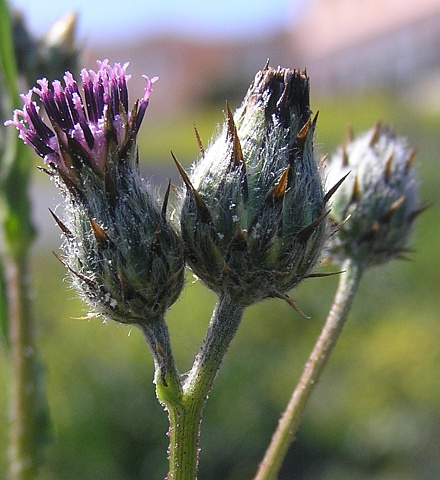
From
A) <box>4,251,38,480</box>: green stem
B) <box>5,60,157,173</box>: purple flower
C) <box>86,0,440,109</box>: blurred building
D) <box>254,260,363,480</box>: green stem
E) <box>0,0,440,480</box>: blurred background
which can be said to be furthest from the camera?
<box>86,0,440,109</box>: blurred building

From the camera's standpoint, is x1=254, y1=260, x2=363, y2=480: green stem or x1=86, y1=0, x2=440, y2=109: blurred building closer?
x1=254, y1=260, x2=363, y2=480: green stem

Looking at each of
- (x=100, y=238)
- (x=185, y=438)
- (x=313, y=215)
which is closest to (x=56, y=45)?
(x=100, y=238)

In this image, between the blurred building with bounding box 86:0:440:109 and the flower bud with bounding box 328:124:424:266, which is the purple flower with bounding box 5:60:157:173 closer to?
the flower bud with bounding box 328:124:424:266

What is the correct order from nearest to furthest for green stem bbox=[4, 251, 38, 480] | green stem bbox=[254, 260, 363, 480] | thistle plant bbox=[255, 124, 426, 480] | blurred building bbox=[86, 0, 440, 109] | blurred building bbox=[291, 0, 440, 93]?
green stem bbox=[254, 260, 363, 480], thistle plant bbox=[255, 124, 426, 480], green stem bbox=[4, 251, 38, 480], blurred building bbox=[291, 0, 440, 93], blurred building bbox=[86, 0, 440, 109]

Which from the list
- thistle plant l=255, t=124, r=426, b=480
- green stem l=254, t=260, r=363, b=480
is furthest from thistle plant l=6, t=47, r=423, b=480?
thistle plant l=255, t=124, r=426, b=480

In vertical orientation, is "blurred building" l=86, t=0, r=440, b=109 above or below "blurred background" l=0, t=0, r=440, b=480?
above

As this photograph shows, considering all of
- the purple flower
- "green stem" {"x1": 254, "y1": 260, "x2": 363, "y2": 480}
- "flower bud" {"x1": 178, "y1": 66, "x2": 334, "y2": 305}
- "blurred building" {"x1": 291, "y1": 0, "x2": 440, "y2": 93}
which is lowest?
"green stem" {"x1": 254, "y1": 260, "x2": 363, "y2": 480}

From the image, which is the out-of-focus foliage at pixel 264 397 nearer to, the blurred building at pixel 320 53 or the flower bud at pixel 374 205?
the flower bud at pixel 374 205
